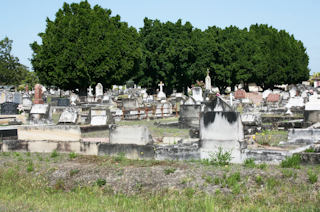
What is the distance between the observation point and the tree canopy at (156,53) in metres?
41.2

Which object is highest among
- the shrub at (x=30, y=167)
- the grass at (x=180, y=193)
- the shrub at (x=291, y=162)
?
the shrub at (x=291, y=162)

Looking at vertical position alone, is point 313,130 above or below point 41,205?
above

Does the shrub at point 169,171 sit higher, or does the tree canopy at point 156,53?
the tree canopy at point 156,53

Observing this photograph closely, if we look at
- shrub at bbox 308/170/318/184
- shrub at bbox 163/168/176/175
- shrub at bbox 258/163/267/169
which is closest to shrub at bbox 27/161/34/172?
shrub at bbox 163/168/176/175

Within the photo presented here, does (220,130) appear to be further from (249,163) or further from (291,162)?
(291,162)

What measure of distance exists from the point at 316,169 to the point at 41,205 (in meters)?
4.91

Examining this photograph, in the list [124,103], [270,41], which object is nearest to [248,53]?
[270,41]

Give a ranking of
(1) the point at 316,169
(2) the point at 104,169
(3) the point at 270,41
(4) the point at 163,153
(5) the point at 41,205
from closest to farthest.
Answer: (5) the point at 41,205 < (1) the point at 316,169 < (2) the point at 104,169 < (4) the point at 163,153 < (3) the point at 270,41

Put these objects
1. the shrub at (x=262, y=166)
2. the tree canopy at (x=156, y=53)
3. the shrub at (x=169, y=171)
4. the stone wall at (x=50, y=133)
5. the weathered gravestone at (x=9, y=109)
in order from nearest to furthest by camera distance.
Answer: the shrub at (x=262, y=166)
the shrub at (x=169, y=171)
the stone wall at (x=50, y=133)
the weathered gravestone at (x=9, y=109)
the tree canopy at (x=156, y=53)

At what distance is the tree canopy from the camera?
41.2 metres

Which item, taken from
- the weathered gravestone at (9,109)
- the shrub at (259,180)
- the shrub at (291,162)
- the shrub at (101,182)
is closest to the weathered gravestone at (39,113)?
the weathered gravestone at (9,109)

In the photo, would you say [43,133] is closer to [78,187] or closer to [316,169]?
[78,187]

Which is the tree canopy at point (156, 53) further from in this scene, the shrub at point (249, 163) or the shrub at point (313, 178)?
the shrub at point (313, 178)

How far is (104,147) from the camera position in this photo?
10.3 metres
